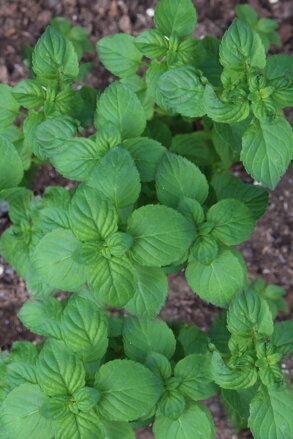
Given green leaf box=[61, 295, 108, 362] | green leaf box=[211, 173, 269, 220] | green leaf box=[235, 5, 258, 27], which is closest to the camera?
green leaf box=[61, 295, 108, 362]

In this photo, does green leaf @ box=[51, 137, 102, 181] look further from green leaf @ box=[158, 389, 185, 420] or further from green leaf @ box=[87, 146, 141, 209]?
green leaf @ box=[158, 389, 185, 420]

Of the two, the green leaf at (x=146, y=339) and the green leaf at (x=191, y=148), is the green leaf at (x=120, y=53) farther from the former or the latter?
the green leaf at (x=146, y=339)

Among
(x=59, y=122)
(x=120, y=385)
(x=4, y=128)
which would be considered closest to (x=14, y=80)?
(x=4, y=128)

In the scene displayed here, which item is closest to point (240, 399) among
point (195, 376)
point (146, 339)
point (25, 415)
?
point (195, 376)

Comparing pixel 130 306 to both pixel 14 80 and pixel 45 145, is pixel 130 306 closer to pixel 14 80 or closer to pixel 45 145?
pixel 45 145

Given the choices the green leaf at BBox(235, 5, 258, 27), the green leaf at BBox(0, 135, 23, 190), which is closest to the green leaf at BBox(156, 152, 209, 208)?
the green leaf at BBox(0, 135, 23, 190)

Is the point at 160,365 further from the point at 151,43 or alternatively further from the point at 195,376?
the point at 151,43

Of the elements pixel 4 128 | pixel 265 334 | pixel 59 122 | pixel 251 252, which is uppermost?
pixel 59 122
